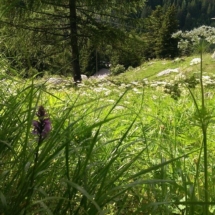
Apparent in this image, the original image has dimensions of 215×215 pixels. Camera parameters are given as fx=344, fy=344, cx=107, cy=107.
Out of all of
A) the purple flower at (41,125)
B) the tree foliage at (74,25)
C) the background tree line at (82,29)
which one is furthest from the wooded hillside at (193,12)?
the purple flower at (41,125)

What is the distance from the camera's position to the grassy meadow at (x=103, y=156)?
0.99 m

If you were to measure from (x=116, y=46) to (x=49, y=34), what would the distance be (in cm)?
297

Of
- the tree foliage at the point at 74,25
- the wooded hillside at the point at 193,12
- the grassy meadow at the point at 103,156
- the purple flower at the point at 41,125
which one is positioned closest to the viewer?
the purple flower at the point at 41,125

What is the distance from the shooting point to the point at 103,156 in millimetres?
1794

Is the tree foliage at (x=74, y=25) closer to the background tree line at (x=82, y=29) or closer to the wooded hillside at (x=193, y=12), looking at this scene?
the background tree line at (x=82, y=29)

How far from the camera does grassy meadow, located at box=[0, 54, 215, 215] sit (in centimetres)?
99

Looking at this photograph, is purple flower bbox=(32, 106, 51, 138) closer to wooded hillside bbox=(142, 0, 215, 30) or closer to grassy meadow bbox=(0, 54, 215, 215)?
grassy meadow bbox=(0, 54, 215, 215)

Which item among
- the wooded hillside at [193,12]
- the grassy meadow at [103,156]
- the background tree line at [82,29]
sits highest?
the grassy meadow at [103,156]

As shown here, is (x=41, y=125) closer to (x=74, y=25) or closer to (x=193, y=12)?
(x=74, y=25)

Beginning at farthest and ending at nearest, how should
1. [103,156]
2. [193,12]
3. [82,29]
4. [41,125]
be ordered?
1. [193,12]
2. [82,29]
3. [103,156]
4. [41,125]

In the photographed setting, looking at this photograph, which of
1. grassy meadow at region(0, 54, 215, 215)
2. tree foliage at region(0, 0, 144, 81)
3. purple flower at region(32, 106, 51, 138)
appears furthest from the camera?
tree foliage at region(0, 0, 144, 81)

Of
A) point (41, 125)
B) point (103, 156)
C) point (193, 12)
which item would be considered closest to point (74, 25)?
point (103, 156)

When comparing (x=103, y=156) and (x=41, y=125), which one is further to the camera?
(x=103, y=156)

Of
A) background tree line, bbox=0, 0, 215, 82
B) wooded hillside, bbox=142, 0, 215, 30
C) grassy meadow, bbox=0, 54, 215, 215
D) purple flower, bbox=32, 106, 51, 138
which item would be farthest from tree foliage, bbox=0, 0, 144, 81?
wooded hillside, bbox=142, 0, 215, 30
